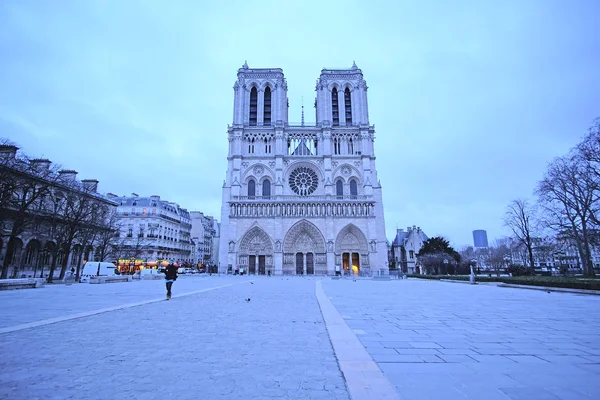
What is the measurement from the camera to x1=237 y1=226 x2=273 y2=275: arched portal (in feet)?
149

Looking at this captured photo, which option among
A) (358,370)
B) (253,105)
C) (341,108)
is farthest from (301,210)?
(358,370)

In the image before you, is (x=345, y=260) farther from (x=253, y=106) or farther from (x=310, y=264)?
(x=253, y=106)

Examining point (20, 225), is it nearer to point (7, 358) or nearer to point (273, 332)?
point (7, 358)

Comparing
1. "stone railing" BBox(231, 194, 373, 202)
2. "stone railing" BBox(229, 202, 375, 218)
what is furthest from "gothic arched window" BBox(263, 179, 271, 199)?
"stone railing" BBox(229, 202, 375, 218)

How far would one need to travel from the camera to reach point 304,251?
4644cm

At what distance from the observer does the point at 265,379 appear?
3334 millimetres

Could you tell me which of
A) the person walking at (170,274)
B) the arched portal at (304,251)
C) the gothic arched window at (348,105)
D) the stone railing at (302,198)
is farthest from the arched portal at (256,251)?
the person walking at (170,274)

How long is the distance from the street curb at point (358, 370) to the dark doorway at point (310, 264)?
40.9m

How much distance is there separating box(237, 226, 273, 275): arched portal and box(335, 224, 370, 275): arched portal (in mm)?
9963

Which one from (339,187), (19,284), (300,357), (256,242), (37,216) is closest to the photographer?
(300,357)

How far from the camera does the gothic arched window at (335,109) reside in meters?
52.2

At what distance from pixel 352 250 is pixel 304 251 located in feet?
23.0

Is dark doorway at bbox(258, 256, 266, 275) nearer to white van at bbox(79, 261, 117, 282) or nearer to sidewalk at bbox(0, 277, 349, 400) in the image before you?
white van at bbox(79, 261, 117, 282)

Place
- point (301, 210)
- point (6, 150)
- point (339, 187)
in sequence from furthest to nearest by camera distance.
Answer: point (339, 187) → point (301, 210) → point (6, 150)
